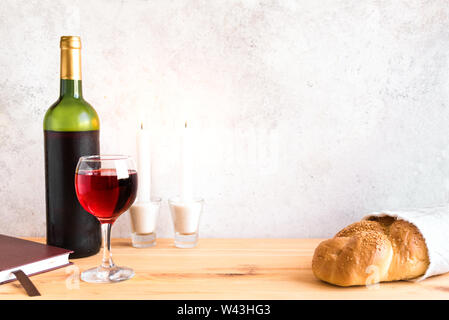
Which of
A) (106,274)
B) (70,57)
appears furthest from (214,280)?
(70,57)

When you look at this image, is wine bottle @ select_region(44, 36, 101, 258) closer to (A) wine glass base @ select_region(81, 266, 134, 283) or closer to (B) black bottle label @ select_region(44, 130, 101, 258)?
(B) black bottle label @ select_region(44, 130, 101, 258)

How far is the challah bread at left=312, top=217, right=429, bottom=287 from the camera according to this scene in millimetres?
832

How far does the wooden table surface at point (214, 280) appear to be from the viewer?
82cm

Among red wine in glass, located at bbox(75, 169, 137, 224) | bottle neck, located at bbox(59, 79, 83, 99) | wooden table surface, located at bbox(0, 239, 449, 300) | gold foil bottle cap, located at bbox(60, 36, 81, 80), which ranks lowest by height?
wooden table surface, located at bbox(0, 239, 449, 300)

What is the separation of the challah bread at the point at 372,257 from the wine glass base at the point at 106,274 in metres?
0.35

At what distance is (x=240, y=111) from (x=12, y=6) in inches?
25.0

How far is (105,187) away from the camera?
859 mm

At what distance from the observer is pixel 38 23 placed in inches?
47.9

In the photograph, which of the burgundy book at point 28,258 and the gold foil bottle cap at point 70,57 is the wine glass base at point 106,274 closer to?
the burgundy book at point 28,258

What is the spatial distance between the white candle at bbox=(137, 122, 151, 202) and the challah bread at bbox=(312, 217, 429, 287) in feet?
1.50

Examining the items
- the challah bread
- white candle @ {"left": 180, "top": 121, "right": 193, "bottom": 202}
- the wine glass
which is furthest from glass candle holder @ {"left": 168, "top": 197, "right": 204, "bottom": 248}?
the challah bread

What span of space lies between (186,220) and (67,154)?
31 centimetres

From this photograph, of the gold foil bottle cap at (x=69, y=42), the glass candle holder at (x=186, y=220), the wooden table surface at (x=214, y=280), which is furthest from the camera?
the glass candle holder at (x=186, y=220)

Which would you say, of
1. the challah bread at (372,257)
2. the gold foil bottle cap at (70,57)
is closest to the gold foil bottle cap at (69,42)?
the gold foil bottle cap at (70,57)
